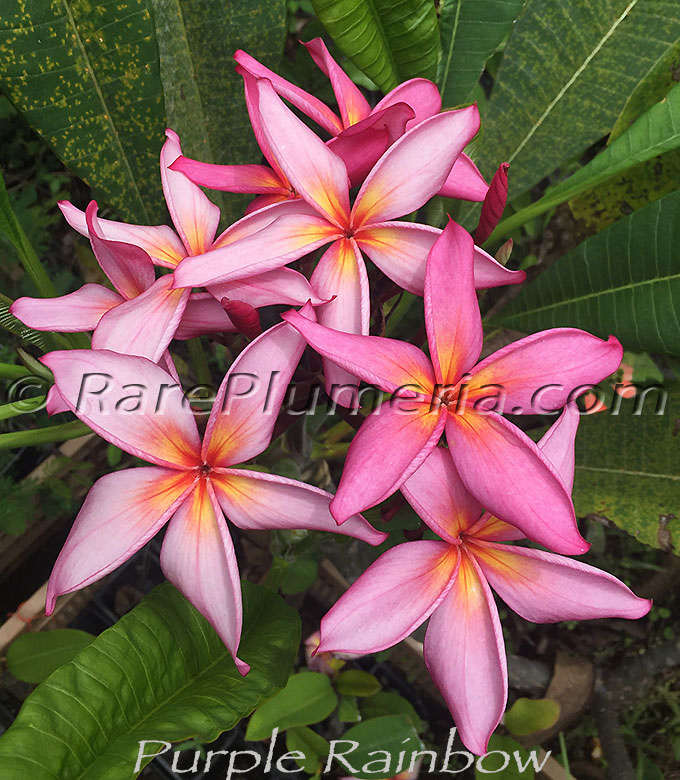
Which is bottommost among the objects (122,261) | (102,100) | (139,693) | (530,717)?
(530,717)

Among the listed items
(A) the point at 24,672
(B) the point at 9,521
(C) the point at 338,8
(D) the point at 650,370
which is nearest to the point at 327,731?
(A) the point at 24,672

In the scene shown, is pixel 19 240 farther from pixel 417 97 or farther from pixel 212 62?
pixel 417 97

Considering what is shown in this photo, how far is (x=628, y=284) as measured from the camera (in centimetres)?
80

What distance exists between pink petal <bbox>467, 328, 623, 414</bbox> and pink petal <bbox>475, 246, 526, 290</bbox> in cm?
6

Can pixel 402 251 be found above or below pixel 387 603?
above

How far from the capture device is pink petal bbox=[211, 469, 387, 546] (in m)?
0.49

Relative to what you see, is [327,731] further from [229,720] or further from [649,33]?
[649,33]

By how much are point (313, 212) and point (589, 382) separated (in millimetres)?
253

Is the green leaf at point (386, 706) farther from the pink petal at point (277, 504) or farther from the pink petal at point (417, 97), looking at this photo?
the pink petal at point (417, 97)

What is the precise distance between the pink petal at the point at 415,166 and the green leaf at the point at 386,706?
31.3 inches

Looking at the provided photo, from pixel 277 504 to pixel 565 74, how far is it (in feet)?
2.39

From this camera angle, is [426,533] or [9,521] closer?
[426,533]

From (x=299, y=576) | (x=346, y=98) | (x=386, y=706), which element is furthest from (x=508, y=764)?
(x=346, y=98)

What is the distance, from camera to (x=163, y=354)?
0.54m
